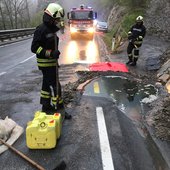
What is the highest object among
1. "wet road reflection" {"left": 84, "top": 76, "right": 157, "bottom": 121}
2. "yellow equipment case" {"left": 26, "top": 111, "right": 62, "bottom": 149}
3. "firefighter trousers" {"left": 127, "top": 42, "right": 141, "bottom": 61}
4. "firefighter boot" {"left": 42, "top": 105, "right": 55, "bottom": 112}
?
"yellow equipment case" {"left": 26, "top": 111, "right": 62, "bottom": 149}

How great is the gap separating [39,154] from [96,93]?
3.54m

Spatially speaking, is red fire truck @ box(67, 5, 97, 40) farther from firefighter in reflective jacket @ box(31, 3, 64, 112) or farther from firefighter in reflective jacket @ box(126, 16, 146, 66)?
firefighter in reflective jacket @ box(31, 3, 64, 112)

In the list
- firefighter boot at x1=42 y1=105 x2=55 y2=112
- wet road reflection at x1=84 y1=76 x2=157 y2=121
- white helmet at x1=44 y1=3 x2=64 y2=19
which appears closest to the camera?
white helmet at x1=44 y1=3 x2=64 y2=19

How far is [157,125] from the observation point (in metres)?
5.83

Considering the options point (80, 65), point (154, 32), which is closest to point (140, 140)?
point (80, 65)

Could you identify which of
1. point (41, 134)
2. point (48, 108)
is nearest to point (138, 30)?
point (48, 108)

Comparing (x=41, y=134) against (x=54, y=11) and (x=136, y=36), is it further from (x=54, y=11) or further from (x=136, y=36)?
(x=136, y=36)

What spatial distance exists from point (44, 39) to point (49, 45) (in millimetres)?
165

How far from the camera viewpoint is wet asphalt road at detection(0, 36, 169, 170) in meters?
4.21

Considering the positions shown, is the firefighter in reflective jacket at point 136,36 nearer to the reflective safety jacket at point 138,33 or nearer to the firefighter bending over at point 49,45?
the reflective safety jacket at point 138,33

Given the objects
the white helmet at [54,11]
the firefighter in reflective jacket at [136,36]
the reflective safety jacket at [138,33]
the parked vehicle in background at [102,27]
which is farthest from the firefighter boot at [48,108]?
the parked vehicle in background at [102,27]

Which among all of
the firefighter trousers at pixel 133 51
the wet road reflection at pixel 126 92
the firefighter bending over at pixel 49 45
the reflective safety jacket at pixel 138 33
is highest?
the firefighter bending over at pixel 49 45

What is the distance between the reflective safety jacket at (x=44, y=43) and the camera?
5.06m

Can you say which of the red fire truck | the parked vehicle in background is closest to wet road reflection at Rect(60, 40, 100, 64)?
the red fire truck
